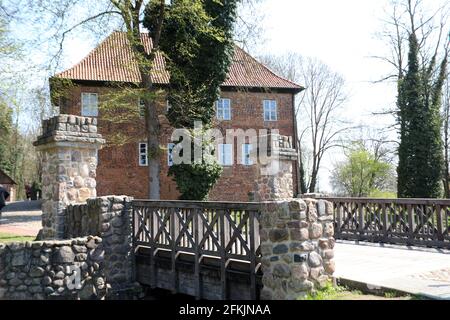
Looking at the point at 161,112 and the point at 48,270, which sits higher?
the point at 161,112

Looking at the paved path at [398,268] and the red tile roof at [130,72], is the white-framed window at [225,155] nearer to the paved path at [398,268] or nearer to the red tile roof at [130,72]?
the red tile roof at [130,72]

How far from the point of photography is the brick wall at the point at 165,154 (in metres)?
24.8

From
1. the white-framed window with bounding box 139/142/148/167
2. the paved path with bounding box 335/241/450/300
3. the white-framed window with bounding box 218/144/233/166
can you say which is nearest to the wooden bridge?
the paved path with bounding box 335/241/450/300

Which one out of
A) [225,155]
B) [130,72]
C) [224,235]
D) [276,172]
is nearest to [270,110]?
[225,155]

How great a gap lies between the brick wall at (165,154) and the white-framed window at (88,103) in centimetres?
22

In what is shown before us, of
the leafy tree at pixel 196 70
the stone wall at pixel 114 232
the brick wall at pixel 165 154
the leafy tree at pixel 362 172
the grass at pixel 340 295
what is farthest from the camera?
the leafy tree at pixel 362 172

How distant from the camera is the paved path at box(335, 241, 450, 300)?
521cm

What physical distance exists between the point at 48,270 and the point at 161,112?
650 inches

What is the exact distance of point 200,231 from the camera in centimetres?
782

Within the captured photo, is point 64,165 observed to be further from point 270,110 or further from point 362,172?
point 362,172

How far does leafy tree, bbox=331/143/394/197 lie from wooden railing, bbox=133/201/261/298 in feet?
81.8

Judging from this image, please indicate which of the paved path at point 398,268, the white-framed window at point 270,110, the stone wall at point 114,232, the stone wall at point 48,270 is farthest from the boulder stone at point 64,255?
the white-framed window at point 270,110

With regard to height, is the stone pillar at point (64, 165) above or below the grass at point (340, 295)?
above
